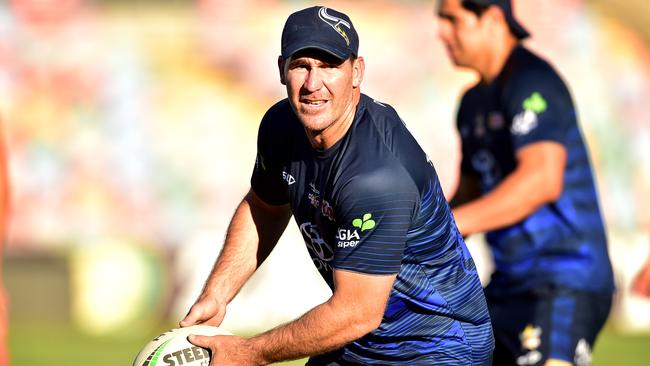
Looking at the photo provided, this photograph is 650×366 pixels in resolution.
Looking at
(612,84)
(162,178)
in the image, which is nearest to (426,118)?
(612,84)

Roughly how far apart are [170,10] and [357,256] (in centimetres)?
1332

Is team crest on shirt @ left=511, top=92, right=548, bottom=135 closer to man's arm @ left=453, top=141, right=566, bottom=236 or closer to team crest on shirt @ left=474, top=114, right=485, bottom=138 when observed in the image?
man's arm @ left=453, top=141, right=566, bottom=236

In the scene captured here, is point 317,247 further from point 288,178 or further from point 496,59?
point 496,59

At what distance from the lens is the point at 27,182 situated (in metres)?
16.7

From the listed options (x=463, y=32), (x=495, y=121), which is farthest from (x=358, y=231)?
(x=463, y=32)

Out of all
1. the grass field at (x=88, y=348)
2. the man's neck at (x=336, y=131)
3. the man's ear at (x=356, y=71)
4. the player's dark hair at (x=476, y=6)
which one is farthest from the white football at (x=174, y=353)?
the grass field at (x=88, y=348)

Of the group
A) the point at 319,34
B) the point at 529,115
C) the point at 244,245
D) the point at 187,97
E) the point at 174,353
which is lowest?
the point at 174,353

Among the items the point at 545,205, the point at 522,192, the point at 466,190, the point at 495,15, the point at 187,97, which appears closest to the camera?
the point at 522,192

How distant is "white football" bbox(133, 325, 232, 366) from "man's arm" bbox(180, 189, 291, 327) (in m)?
0.45

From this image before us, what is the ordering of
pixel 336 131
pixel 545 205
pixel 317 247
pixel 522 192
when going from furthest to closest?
pixel 545 205 → pixel 522 192 → pixel 317 247 → pixel 336 131

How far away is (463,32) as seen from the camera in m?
6.43

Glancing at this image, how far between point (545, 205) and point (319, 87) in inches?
91.4

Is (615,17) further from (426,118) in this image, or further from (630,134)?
(426,118)

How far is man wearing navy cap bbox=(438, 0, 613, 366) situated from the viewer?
19.7 feet
